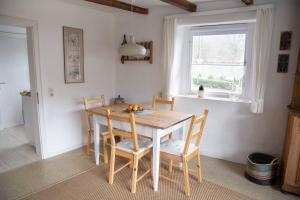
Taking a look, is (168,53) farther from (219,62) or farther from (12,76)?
(12,76)

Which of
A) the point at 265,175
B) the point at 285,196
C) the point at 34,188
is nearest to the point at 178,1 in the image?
the point at 265,175

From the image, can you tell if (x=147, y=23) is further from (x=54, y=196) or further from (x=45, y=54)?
(x=54, y=196)

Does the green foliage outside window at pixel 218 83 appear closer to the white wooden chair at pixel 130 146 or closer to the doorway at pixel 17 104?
the white wooden chair at pixel 130 146

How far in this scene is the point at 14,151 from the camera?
Result: 11.4 ft

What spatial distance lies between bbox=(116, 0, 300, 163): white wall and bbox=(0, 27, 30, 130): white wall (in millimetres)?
2500

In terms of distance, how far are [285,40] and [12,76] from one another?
5.23 metres

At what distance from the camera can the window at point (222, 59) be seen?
3031 mm

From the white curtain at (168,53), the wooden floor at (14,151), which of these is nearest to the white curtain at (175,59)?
the white curtain at (168,53)

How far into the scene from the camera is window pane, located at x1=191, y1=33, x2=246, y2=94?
121 inches

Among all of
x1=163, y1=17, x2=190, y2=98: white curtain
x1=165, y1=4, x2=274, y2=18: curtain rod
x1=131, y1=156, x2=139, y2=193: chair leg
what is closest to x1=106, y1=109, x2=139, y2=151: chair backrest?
x1=131, y1=156, x2=139, y2=193: chair leg

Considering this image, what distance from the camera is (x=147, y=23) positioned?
3.69 m

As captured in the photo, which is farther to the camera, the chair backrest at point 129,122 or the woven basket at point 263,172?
the woven basket at point 263,172

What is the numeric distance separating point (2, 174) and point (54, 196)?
989mm

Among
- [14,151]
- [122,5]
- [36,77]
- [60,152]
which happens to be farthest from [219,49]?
[14,151]
